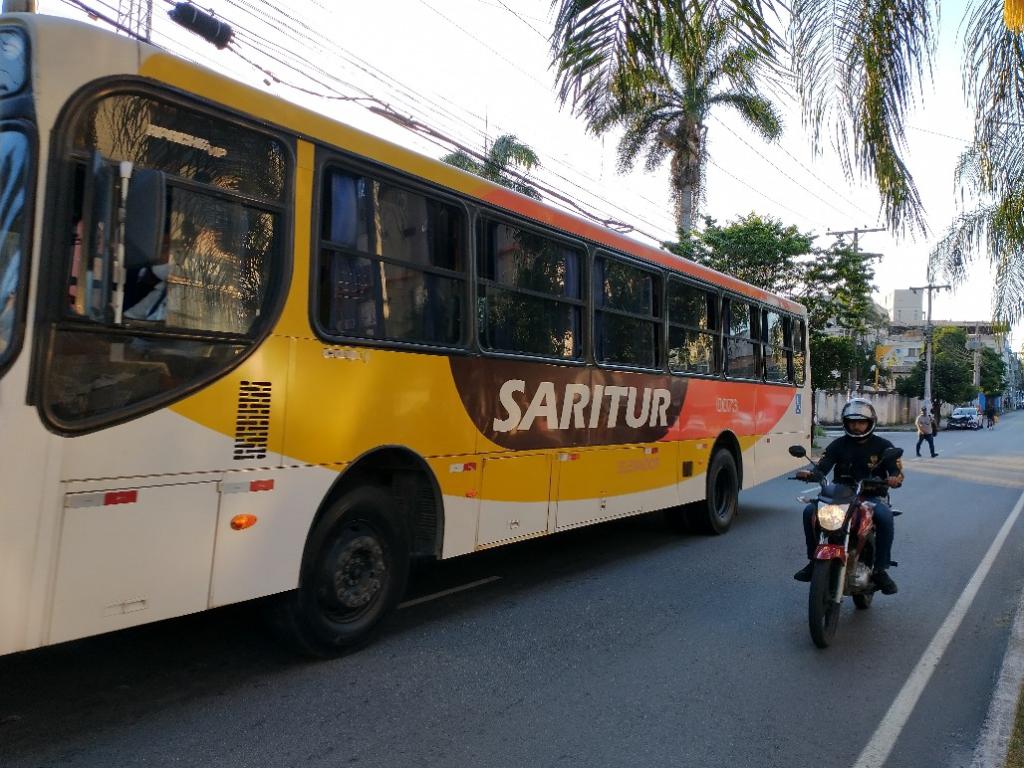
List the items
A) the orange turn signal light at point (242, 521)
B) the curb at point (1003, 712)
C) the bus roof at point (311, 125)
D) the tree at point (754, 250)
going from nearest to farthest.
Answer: the bus roof at point (311, 125) < the curb at point (1003, 712) < the orange turn signal light at point (242, 521) < the tree at point (754, 250)

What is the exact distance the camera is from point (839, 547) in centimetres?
554

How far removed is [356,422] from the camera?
5.04 metres

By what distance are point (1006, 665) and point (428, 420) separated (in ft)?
13.3

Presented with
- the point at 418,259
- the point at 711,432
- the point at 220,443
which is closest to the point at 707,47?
the point at 418,259

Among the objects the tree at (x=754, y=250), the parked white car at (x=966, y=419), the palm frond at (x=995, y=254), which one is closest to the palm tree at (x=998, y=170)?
the palm frond at (x=995, y=254)

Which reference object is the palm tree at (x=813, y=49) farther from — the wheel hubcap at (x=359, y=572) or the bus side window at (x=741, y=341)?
the bus side window at (x=741, y=341)

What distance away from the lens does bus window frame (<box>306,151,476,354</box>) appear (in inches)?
189

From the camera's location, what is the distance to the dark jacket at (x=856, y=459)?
6320 millimetres

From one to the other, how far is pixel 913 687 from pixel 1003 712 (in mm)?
537

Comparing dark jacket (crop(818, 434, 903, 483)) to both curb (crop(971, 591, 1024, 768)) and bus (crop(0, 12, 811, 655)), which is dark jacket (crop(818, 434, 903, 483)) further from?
bus (crop(0, 12, 811, 655))

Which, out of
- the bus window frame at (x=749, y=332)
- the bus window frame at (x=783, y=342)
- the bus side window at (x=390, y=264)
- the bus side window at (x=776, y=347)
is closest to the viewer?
the bus side window at (x=390, y=264)

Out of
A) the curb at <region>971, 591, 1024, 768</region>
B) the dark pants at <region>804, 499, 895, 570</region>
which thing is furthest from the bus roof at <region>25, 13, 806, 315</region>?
the curb at <region>971, 591, 1024, 768</region>

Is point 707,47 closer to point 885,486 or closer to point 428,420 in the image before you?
point 428,420

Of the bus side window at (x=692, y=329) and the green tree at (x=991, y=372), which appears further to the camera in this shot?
the green tree at (x=991, y=372)
